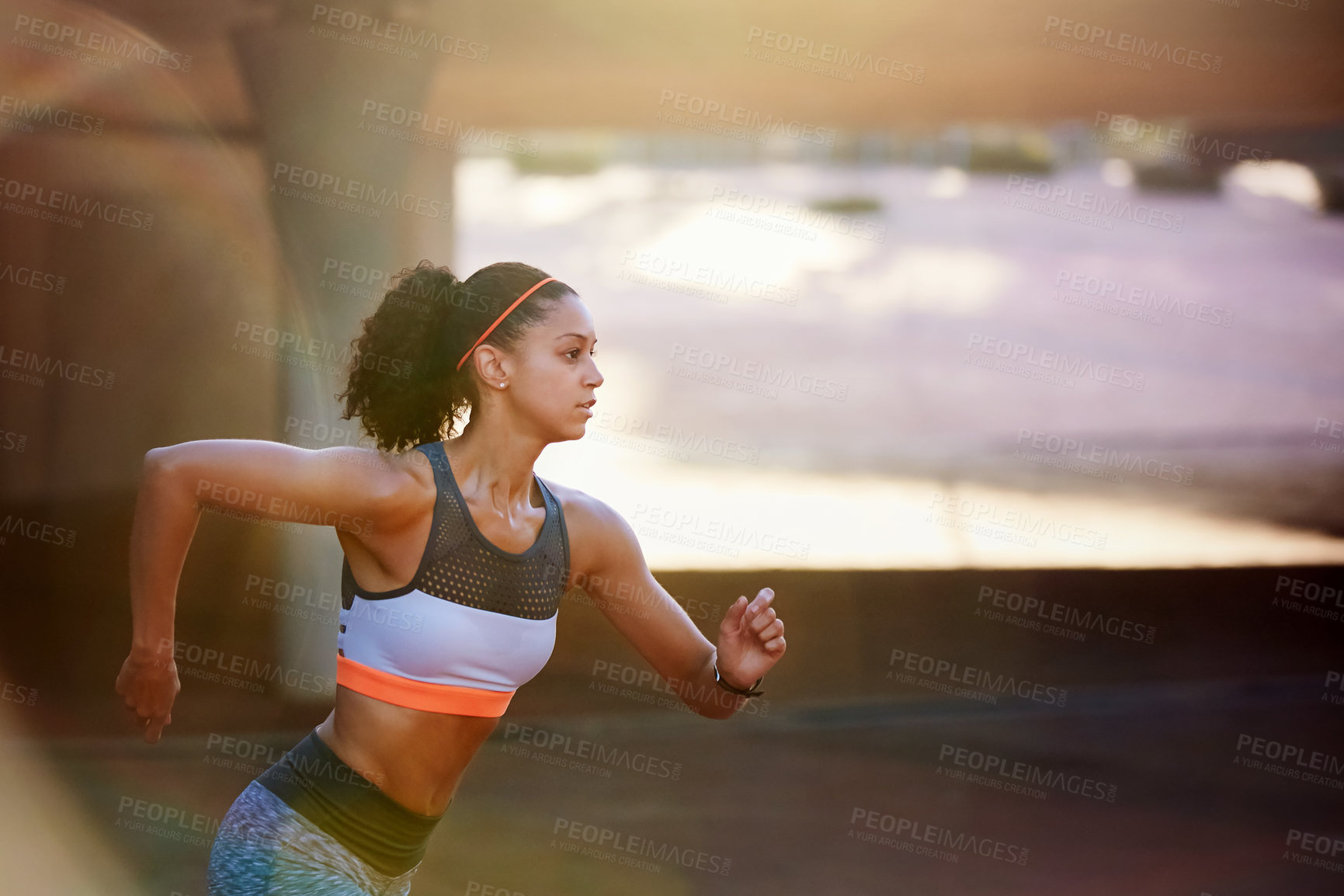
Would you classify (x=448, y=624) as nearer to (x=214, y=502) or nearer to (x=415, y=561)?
(x=415, y=561)

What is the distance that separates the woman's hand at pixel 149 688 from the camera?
174cm

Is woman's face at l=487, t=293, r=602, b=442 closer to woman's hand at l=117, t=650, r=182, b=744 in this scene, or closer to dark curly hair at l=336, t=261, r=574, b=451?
dark curly hair at l=336, t=261, r=574, b=451

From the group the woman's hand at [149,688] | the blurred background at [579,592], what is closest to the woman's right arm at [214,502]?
the woman's hand at [149,688]

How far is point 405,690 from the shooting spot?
1.75 meters

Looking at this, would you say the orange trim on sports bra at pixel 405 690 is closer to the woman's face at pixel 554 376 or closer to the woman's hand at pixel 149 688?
the woman's hand at pixel 149 688

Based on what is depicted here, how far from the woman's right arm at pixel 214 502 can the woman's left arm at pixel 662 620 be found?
0.37 m

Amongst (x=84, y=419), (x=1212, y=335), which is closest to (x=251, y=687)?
(x=84, y=419)

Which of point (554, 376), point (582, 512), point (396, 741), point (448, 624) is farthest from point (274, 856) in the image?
point (554, 376)

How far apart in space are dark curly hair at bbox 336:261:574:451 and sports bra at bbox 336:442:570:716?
6.4 inches

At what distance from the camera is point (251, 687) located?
17.2ft

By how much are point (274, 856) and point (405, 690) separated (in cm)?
30

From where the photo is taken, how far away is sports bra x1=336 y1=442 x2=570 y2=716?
174cm

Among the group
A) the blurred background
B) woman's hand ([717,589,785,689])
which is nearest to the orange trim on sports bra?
woman's hand ([717,589,785,689])

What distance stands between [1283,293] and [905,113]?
58.4ft
